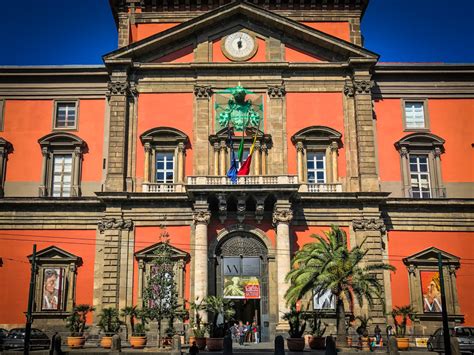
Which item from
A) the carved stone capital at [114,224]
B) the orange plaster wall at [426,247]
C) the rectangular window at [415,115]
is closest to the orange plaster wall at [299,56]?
the rectangular window at [415,115]

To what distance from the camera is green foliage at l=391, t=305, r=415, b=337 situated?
99.6 feet

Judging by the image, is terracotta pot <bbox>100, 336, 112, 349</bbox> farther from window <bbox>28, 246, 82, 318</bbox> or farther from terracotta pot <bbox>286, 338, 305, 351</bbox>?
terracotta pot <bbox>286, 338, 305, 351</bbox>

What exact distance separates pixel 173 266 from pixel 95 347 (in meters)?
5.79

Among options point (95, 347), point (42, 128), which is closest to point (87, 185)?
point (42, 128)

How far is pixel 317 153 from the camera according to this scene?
118ft

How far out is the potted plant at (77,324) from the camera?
2984 cm

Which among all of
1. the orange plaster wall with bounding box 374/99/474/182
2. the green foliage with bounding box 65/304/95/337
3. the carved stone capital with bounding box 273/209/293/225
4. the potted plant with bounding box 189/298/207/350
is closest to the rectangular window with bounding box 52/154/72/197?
the green foliage with bounding box 65/304/95/337

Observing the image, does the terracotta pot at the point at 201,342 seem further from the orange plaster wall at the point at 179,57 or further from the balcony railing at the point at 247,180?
the orange plaster wall at the point at 179,57

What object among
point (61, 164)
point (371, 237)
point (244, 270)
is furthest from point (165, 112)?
point (371, 237)

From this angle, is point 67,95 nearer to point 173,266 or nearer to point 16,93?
point 16,93

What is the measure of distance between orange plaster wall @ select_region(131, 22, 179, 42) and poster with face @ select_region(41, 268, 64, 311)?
15320 millimetres

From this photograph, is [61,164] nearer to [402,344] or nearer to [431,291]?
[402,344]

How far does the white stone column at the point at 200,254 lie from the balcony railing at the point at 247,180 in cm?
169

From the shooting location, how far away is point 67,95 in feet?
121
